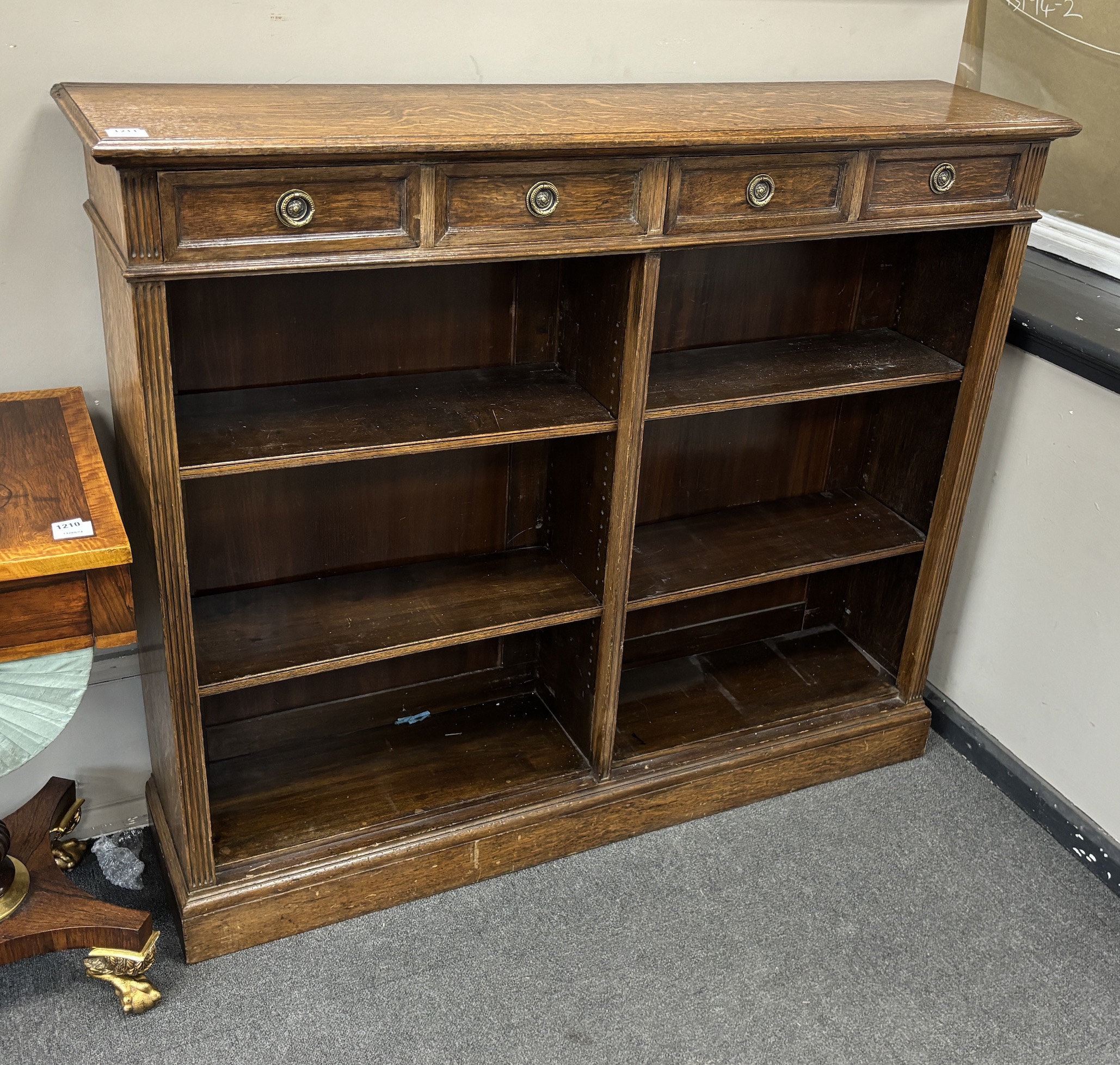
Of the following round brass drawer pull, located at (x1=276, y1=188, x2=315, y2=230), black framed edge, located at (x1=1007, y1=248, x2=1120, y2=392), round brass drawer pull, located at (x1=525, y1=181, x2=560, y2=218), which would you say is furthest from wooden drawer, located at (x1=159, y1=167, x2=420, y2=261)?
black framed edge, located at (x1=1007, y1=248, x2=1120, y2=392)

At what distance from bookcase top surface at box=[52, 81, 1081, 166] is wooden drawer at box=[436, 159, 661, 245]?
46 mm

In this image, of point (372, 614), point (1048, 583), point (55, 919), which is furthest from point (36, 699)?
point (1048, 583)

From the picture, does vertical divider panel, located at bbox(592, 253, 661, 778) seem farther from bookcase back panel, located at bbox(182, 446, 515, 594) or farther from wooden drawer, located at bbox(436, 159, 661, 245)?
bookcase back panel, located at bbox(182, 446, 515, 594)

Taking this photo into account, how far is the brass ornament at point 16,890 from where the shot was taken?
1.94 m

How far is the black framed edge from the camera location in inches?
87.4

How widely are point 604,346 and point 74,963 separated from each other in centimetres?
144

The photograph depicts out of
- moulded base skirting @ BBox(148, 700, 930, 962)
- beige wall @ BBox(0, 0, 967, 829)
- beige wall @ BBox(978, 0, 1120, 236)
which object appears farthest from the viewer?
beige wall @ BBox(978, 0, 1120, 236)

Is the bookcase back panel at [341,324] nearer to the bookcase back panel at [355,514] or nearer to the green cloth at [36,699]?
the bookcase back panel at [355,514]

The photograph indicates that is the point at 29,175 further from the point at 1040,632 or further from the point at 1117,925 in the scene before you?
the point at 1117,925

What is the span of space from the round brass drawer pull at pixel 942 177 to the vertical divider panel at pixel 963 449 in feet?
0.72

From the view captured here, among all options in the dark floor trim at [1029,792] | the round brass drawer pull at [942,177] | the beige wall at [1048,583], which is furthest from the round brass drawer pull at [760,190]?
the dark floor trim at [1029,792]

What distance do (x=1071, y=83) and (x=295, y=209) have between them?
1.93m

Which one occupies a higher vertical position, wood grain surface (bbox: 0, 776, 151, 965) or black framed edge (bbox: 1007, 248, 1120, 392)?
black framed edge (bbox: 1007, 248, 1120, 392)

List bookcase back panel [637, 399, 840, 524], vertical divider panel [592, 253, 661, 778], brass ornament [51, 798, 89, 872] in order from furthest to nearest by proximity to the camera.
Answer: bookcase back panel [637, 399, 840, 524] < brass ornament [51, 798, 89, 872] < vertical divider panel [592, 253, 661, 778]
